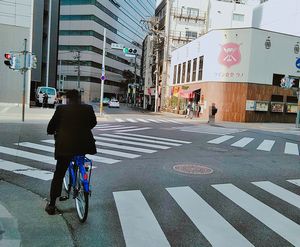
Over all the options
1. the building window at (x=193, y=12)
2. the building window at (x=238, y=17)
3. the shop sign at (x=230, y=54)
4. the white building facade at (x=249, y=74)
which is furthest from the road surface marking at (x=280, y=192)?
the building window at (x=238, y=17)

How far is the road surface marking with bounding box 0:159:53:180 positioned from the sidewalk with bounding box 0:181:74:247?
4.60 ft

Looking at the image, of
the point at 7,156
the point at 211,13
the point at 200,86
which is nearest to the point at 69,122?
the point at 7,156

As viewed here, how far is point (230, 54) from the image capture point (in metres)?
33.5

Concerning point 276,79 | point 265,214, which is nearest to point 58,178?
point 265,214

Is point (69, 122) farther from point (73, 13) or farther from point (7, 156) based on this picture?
point (73, 13)

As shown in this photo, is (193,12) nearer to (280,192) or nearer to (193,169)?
(193,169)

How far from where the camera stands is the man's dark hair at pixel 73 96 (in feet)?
16.2

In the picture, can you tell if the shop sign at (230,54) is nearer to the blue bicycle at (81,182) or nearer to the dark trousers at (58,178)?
the blue bicycle at (81,182)

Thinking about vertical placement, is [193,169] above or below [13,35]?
below

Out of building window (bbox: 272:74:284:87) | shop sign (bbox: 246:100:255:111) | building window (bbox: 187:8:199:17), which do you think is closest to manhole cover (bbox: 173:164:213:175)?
shop sign (bbox: 246:100:255:111)

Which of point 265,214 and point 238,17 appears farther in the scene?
point 238,17

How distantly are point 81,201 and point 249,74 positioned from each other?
30.2 metres

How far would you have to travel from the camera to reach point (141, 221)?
501cm

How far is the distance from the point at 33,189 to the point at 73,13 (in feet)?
293
